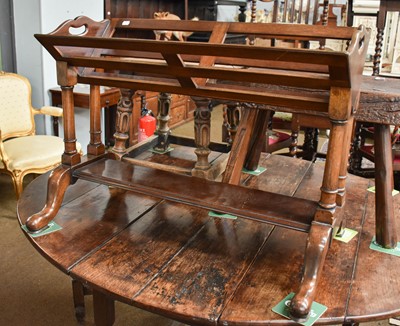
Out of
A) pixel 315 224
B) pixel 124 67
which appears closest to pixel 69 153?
pixel 124 67

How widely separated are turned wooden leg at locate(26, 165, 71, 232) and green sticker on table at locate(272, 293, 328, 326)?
2.28 ft

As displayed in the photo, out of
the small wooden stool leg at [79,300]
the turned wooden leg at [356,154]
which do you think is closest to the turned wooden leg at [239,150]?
the small wooden stool leg at [79,300]

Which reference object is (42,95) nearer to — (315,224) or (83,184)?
(83,184)

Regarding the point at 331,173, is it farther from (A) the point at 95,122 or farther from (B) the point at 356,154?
(B) the point at 356,154

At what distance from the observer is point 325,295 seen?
1019mm

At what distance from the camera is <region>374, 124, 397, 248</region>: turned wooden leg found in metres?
1.26

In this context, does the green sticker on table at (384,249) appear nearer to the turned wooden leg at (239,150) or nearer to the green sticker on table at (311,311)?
the green sticker on table at (311,311)

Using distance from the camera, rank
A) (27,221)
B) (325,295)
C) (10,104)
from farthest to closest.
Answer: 1. (10,104)
2. (27,221)
3. (325,295)

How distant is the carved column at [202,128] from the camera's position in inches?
61.1

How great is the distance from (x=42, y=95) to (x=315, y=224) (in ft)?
10.5

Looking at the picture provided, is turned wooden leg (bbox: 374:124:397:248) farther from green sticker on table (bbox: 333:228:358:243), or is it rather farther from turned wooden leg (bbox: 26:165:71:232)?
turned wooden leg (bbox: 26:165:71:232)

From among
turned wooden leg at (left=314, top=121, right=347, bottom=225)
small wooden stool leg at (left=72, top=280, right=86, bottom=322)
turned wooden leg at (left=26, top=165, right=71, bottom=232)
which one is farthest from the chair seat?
turned wooden leg at (left=314, top=121, right=347, bottom=225)

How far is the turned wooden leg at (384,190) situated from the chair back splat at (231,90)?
0.11m

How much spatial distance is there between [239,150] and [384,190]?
1.54ft
